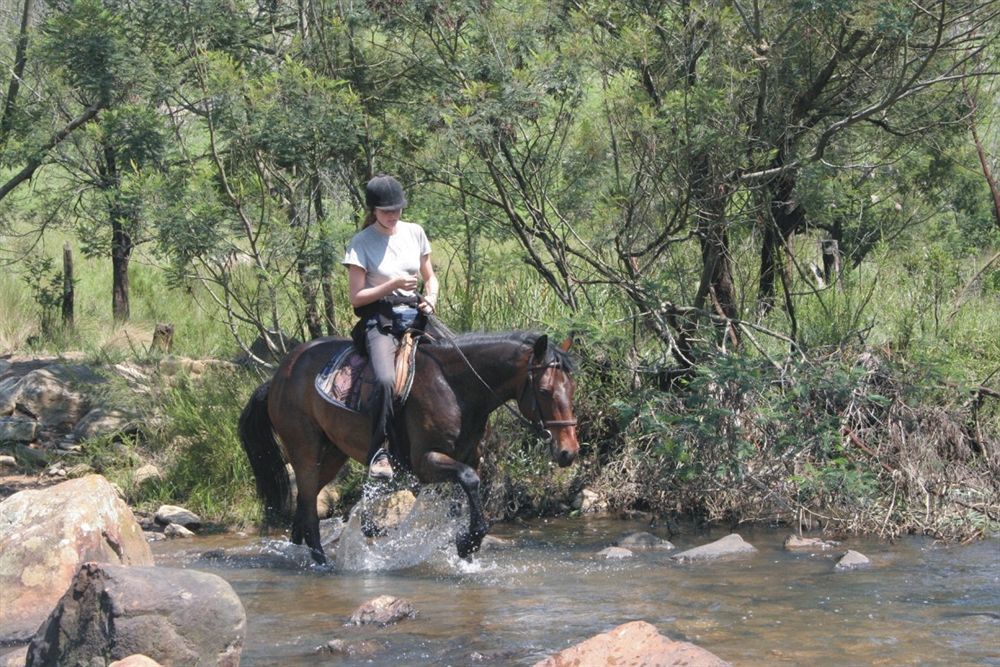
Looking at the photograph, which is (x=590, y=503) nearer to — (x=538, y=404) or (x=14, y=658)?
(x=538, y=404)

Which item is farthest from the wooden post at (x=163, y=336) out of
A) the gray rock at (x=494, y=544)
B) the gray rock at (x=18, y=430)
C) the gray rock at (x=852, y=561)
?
the gray rock at (x=852, y=561)

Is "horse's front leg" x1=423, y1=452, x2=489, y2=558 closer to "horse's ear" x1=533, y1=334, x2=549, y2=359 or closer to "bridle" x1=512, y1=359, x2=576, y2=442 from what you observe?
"bridle" x1=512, y1=359, x2=576, y2=442

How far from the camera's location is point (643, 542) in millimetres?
9461

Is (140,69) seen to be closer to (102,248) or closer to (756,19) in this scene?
(102,248)

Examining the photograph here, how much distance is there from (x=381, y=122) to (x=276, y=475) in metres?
3.74

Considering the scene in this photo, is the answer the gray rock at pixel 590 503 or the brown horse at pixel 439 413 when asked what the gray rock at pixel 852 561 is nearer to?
the brown horse at pixel 439 413

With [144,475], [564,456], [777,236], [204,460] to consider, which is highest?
[777,236]

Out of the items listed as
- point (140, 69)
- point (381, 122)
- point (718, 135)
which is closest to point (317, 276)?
point (381, 122)

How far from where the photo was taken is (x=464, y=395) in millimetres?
8758

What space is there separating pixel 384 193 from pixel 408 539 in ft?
8.81

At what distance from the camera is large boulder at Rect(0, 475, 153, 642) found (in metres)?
6.86

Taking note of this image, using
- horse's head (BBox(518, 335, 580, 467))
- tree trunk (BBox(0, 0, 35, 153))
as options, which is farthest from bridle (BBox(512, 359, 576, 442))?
tree trunk (BBox(0, 0, 35, 153))

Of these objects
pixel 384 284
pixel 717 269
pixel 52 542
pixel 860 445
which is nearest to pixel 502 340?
pixel 384 284

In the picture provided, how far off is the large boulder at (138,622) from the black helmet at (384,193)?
11.0 feet
